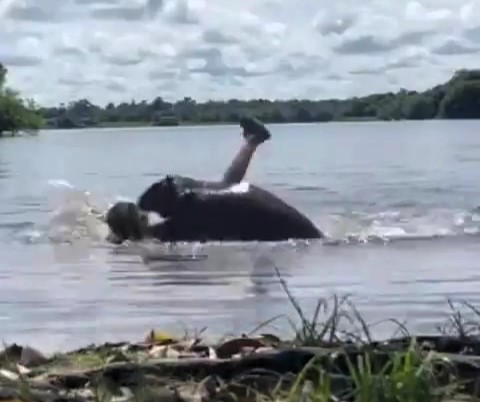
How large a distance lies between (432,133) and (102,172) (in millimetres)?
35362

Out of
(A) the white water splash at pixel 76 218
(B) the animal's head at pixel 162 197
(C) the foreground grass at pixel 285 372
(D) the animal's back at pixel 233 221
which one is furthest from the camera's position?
(A) the white water splash at pixel 76 218

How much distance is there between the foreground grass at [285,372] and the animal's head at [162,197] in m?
11.5

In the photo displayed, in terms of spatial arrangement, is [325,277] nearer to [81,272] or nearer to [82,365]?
[81,272]

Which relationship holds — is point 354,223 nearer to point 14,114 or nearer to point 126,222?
point 126,222

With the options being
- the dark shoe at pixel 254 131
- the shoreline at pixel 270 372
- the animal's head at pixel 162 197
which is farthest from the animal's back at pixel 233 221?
the shoreline at pixel 270 372

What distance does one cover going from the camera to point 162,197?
1811cm

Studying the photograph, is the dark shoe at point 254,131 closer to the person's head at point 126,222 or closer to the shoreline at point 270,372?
the person's head at point 126,222

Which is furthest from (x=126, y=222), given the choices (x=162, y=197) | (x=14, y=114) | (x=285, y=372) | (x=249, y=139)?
(x=14, y=114)

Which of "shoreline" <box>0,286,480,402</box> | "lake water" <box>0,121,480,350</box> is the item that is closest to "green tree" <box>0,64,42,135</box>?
"lake water" <box>0,121,480,350</box>

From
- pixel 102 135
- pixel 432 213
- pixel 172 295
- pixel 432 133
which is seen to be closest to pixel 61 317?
pixel 172 295

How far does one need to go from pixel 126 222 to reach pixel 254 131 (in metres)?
1.65

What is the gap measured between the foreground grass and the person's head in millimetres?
11213

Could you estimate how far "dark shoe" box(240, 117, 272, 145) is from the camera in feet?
58.2

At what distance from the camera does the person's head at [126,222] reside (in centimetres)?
1783
